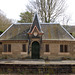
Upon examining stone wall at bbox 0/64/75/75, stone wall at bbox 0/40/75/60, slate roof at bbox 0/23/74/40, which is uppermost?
slate roof at bbox 0/23/74/40

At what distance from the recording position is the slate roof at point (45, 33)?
59.3 feet

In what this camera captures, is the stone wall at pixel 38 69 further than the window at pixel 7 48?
No

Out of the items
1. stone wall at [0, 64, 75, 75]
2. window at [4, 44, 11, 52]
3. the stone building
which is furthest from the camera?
window at [4, 44, 11, 52]

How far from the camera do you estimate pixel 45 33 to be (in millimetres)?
18922

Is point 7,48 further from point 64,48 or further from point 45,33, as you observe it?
point 64,48

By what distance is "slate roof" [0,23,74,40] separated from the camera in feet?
59.3

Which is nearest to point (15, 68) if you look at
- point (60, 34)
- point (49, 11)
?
point (60, 34)

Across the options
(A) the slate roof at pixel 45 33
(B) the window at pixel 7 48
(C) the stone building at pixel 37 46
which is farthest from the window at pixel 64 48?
(B) the window at pixel 7 48

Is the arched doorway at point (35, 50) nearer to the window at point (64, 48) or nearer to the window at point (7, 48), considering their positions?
the window at point (64, 48)

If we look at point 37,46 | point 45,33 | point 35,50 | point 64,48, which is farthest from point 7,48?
point 64,48

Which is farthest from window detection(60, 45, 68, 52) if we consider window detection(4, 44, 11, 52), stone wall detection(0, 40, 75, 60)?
window detection(4, 44, 11, 52)

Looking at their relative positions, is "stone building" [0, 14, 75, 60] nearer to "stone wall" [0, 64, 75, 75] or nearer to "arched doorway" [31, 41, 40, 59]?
"arched doorway" [31, 41, 40, 59]

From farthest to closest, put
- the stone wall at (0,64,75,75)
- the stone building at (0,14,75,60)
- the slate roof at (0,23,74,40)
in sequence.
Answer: the slate roof at (0,23,74,40)
the stone building at (0,14,75,60)
the stone wall at (0,64,75,75)

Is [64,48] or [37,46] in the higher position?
[37,46]
